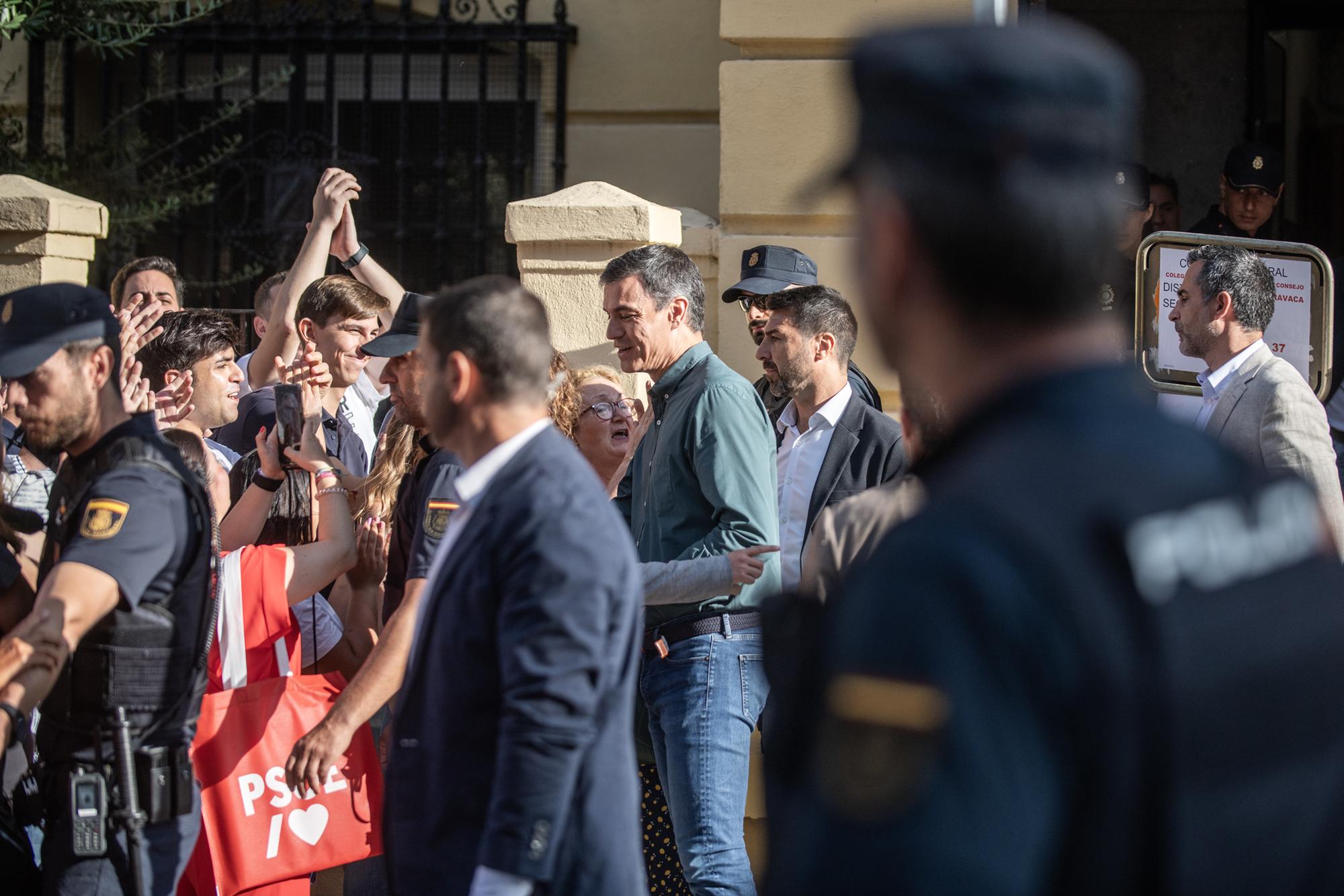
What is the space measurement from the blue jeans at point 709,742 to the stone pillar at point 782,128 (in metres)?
1.93

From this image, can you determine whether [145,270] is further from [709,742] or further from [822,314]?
[709,742]

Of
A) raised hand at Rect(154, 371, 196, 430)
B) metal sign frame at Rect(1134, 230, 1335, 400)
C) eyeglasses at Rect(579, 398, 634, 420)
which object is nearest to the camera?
raised hand at Rect(154, 371, 196, 430)

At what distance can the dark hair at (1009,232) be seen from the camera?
114 cm

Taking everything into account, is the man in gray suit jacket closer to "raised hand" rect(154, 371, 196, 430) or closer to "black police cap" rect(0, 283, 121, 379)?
"raised hand" rect(154, 371, 196, 430)

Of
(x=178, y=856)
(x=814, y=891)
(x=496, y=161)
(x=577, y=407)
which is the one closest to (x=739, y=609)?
(x=577, y=407)

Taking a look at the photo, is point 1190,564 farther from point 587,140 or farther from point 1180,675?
point 587,140

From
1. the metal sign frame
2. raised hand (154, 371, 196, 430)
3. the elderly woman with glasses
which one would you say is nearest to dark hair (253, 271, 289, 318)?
raised hand (154, 371, 196, 430)

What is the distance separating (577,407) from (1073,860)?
13.3 ft

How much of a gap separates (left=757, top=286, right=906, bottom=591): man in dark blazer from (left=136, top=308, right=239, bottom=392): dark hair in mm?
1966

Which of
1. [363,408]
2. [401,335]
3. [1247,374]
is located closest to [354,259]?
[363,408]

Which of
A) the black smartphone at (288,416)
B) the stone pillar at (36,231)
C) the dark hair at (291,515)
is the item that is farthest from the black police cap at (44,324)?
the stone pillar at (36,231)

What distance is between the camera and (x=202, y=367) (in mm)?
5004

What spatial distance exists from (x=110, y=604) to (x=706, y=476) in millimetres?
1673

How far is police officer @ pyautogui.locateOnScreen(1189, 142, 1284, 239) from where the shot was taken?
6.99 metres
